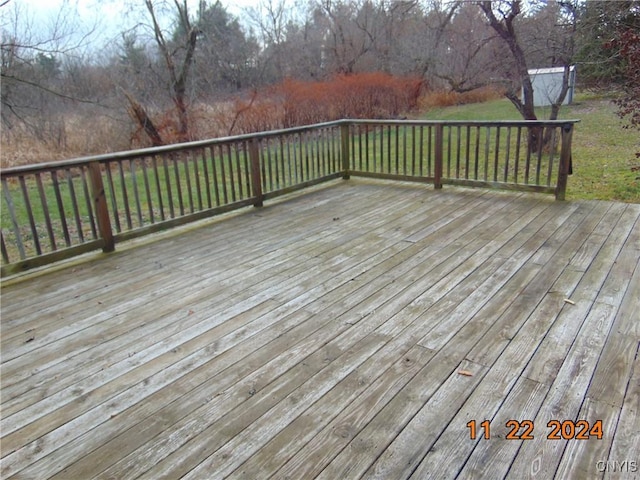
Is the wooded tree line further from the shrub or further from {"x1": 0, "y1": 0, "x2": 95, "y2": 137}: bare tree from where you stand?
the shrub

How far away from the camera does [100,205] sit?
3.82m

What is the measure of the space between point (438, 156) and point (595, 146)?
4.20 metres

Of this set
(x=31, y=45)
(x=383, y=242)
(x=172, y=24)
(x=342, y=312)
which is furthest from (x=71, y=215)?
(x=172, y=24)

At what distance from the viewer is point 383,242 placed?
12.7 feet

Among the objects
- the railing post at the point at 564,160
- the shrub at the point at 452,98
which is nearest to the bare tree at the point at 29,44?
the railing post at the point at 564,160

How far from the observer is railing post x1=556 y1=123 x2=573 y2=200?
4547 millimetres

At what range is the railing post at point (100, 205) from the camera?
3.72 meters

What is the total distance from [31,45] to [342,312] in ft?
22.6

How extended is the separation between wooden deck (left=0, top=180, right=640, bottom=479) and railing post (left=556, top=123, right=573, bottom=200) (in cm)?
85

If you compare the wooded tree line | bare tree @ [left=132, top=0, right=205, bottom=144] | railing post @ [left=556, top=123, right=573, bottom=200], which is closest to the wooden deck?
railing post @ [left=556, top=123, right=573, bottom=200]

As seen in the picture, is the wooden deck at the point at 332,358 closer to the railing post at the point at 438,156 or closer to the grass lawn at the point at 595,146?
the railing post at the point at 438,156

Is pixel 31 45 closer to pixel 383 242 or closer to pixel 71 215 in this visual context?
pixel 71 215

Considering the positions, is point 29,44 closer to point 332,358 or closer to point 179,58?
point 179,58

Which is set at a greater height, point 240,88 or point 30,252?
point 240,88
